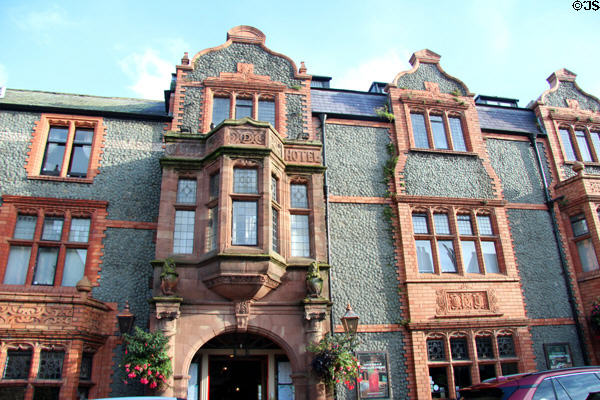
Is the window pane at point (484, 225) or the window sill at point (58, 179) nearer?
the window sill at point (58, 179)

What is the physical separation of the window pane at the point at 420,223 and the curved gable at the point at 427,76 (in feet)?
15.3

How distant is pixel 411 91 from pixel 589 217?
6660 millimetres

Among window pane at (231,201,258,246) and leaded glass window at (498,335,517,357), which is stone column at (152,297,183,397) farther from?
leaded glass window at (498,335,517,357)

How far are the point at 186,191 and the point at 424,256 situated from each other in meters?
6.92

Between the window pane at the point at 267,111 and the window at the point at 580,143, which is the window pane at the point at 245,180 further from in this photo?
the window at the point at 580,143

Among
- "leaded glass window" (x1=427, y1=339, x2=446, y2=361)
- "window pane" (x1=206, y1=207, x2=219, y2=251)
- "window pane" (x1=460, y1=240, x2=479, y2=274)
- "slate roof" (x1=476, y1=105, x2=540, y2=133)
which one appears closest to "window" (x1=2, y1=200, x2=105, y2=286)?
"window pane" (x1=206, y1=207, x2=219, y2=251)

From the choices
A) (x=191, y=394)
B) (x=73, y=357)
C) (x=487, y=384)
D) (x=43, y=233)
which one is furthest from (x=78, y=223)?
(x=487, y=384)

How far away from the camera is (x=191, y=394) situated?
11.0m

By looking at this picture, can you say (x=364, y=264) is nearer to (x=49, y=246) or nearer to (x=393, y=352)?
(x=393, y=352)

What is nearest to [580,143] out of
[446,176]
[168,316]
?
[446,176]

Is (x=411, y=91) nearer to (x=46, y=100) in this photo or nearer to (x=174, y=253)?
(x=174, y=253)

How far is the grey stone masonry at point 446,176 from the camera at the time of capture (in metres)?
13.9

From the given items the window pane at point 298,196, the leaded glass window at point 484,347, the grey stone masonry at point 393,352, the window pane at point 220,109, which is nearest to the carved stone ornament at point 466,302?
the leaded glass window at point 484,347

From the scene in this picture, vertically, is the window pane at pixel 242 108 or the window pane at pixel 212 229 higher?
the window pane at pixel 242 108
